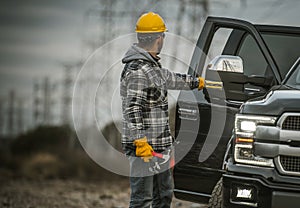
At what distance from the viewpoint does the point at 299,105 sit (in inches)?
217

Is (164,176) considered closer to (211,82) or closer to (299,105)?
(211,82)

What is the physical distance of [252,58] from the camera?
24.1ft

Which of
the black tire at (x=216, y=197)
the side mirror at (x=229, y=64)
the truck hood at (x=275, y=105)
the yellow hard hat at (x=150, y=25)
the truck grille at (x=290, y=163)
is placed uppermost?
the yellow hard hat at (x=150, y=25)

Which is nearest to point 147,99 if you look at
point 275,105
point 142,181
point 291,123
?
point 142,181

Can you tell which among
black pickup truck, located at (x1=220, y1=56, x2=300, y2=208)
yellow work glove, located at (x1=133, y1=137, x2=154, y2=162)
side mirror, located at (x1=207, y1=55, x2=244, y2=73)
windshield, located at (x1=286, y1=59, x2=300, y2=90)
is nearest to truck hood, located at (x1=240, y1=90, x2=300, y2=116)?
black pickup truck, located at (x1=220, y1=56, x2=300, y2=208)

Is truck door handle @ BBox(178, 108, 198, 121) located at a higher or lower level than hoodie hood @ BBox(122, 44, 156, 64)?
lower

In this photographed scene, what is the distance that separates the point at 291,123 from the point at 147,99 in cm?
149

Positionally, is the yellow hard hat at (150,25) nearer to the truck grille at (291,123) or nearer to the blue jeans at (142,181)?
the blue jeans at (142,181)

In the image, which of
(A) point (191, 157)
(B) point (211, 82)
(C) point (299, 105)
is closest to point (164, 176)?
(A) point (191, 157)

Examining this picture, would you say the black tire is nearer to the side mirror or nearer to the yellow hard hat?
the side mirror

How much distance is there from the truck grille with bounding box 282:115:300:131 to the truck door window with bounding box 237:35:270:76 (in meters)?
1.76

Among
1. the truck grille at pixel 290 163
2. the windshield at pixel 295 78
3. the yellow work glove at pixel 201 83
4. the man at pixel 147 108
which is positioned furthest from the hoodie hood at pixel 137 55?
the truck grille at pixel 290 163

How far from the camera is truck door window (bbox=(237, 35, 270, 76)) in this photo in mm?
7270

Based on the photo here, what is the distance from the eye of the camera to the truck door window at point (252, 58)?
7270 millimetres
